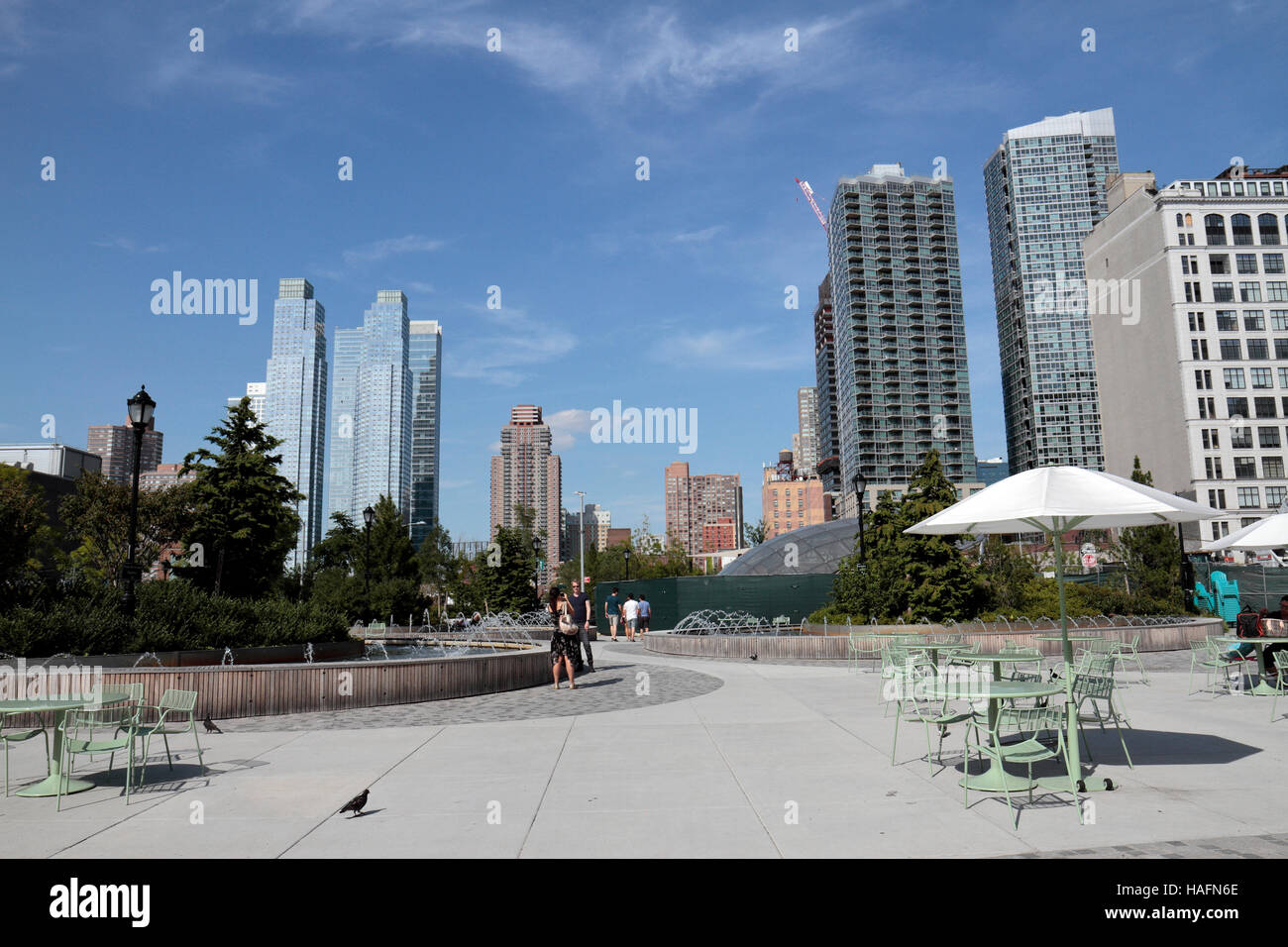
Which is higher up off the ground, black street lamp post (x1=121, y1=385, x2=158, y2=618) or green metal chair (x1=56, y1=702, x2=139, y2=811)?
black street lamp post (x1=121, y1=385, x2=158, y2=618)

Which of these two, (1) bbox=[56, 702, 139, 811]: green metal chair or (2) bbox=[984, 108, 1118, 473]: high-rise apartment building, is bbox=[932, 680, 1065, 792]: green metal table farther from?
(2) bbox=[984, 108, 1118, 473]: high-rise apartment building

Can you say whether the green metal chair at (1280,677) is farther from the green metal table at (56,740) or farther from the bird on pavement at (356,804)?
the green metal table at (56,740)

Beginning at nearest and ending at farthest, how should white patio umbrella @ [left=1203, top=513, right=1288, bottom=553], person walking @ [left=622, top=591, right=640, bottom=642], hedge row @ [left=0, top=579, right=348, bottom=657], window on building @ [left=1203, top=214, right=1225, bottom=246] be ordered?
white patio umbrella @ [left=1203, top=513, right=1288, bottom=553]
hedge row @ [left=0, top=579, right=348, bottom=657]
person walking @ [left=622, top=591, right=640, bottom=642]
window on building @ [left=1203, top=214, right=1225, bottom=246]

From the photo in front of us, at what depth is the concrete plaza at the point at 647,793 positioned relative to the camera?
5.53 meters

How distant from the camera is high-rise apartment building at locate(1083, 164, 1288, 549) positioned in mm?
79750

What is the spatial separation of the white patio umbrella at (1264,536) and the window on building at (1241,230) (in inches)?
3554

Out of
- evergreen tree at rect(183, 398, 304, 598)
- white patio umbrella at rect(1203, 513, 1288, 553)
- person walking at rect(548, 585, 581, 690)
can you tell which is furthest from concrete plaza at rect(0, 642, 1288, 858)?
evergreen tree at rect(183, 398, 304, 598)

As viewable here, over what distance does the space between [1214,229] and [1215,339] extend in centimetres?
1164

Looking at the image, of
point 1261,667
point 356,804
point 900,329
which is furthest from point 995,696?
point 900,329

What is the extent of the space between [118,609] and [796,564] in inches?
1437

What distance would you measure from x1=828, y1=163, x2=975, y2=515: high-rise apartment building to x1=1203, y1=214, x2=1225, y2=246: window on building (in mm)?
69385

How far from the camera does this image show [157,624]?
1510cm
